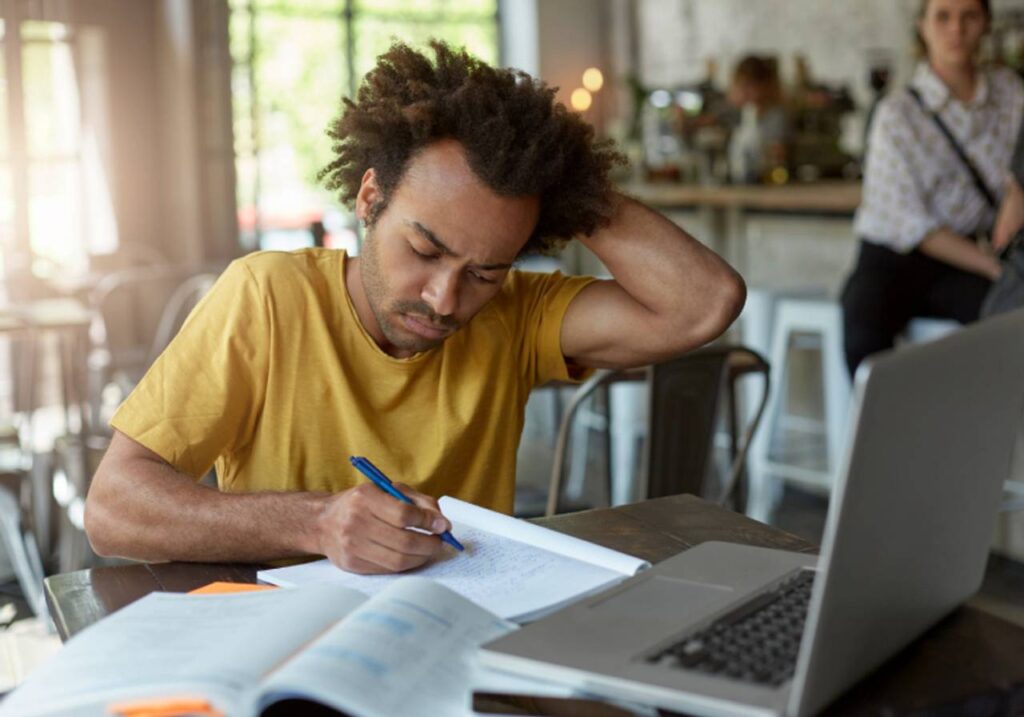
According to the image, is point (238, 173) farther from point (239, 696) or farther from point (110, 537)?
point (239, 696)

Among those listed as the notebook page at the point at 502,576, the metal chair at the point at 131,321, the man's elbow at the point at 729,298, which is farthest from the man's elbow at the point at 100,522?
the metal chair at the point at 131,321

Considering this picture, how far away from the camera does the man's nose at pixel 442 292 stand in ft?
4.56

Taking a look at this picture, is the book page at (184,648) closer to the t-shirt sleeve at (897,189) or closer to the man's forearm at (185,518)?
the man's forearm at (185,518)

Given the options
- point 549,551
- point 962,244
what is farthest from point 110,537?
point 962,244

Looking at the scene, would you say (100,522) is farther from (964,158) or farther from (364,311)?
(964,158)

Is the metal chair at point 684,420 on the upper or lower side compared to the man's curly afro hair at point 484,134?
lower

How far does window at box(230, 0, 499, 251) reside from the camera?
770 cm

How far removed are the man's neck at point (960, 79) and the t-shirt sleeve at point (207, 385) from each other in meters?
2.44

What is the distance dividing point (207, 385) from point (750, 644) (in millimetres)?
733

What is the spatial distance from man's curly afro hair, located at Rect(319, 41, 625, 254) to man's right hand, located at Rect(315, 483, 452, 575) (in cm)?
42

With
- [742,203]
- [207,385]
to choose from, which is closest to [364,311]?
[207,385]

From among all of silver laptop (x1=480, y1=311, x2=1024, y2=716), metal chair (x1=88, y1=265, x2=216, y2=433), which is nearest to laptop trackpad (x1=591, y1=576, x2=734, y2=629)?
silver laptop (x1=480, y1=311, x2=1024, y2=716)

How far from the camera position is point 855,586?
758mm

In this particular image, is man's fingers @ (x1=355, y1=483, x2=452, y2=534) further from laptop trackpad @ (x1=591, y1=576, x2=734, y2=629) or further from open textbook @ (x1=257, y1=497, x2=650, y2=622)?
laptop trackpad @ (x1=591, y1=576, x2=734, y2=629)
